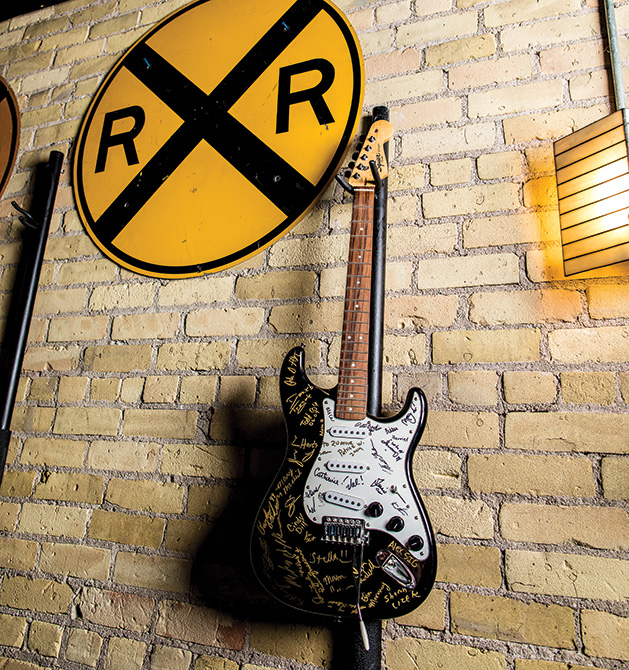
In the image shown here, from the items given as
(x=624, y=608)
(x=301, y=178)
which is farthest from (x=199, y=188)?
(x=624, y=608)

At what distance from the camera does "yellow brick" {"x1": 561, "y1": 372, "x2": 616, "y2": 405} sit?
0.86 metres

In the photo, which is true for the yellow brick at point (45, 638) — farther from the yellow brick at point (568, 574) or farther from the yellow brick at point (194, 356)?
the yellow brick at point (568, 574)

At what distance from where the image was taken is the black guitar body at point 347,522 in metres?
0.71

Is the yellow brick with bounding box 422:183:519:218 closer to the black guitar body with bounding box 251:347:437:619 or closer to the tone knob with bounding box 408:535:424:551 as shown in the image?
the black guitar body with bounding box 251:347:437:619

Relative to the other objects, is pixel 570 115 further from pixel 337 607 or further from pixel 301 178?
pixel 337 607

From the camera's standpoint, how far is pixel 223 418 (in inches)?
42.1

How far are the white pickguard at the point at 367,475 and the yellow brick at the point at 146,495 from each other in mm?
427

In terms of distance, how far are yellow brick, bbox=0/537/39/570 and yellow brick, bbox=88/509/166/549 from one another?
0.55 ft

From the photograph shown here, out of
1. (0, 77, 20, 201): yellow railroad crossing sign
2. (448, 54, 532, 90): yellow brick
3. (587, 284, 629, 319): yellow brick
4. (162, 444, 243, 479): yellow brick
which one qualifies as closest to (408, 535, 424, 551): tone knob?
(162, 444, 243, 479): yellow brick

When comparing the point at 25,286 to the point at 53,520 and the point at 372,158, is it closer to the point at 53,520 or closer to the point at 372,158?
the point at 53,520

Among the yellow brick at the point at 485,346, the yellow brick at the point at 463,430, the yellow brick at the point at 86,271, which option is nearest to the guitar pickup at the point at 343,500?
the yellow brick at the point at 463,430

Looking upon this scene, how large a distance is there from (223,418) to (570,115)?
1021 millimetres

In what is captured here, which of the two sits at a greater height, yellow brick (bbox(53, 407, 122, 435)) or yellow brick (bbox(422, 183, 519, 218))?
yellow brick (bbox(422, 183, 519, 218))

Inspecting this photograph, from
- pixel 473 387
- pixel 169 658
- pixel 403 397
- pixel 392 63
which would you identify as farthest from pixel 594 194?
pixel 169 658
